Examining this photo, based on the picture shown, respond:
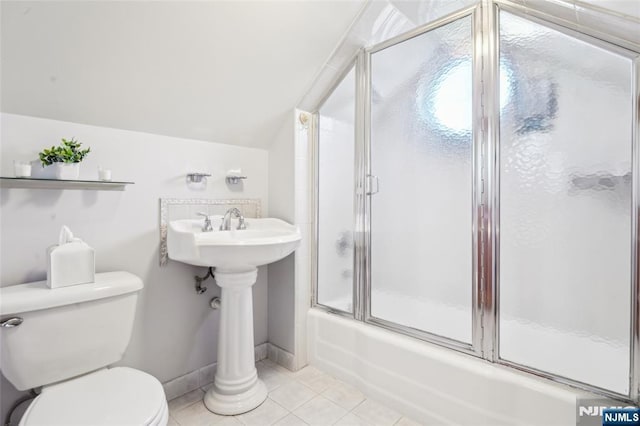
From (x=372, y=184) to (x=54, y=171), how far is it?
1.51m

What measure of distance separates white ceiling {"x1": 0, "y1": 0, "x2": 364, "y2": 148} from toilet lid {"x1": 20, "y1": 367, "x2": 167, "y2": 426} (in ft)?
3.63

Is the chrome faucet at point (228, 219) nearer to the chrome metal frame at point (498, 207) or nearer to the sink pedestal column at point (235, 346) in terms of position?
the sink pedestal column at point (235, 346)

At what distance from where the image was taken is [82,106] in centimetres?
142

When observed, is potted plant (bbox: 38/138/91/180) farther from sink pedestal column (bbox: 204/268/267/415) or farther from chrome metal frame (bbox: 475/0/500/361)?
chrome metal frame (bbox: 475/0/500/361)

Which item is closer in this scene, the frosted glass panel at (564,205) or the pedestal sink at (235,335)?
the frosted glass panel at (564,205)

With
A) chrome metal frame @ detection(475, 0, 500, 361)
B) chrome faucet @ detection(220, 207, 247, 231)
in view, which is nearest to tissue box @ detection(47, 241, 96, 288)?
chrome faucet @ detection(220, 207, 247, 231)

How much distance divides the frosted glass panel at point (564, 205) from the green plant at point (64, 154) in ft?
6.06

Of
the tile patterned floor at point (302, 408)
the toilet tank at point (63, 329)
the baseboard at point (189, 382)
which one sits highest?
the toilet tank at point (63, 329)

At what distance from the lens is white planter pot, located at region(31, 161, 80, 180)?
1.33 m

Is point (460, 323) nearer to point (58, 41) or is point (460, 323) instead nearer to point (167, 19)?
point (167, 19)

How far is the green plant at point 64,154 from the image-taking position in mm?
1308

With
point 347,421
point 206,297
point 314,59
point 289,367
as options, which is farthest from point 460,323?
point 314,59

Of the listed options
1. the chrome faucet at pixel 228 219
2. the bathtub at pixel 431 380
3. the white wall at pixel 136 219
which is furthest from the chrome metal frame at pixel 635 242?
the white wall at pixel 136 219

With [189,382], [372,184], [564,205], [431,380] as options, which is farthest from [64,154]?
[564,205]
